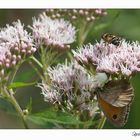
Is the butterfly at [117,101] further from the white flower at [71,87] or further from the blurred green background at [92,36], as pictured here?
the blurred green background at [92,36]

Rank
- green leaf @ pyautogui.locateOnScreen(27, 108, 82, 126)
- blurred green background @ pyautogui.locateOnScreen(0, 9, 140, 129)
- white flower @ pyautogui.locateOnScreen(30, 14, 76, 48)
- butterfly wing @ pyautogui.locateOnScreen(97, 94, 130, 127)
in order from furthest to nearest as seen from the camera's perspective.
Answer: blurred green background @ pyautogui.locateOnScreen(0, 9, 140, 129) → white flower @ pyautogui.locateOnScreen(30, 14, 76, 48) → butterfly wing @ pyautogui.locateOnScreen(97, 94, 130, 127) → green leaf @ pyautogui.locateOnScreen(27, 108, 82, 126)

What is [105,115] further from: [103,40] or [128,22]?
[128,22]

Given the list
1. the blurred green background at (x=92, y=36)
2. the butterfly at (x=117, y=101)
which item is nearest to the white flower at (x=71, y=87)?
the butterfly at (x=117, y=101)

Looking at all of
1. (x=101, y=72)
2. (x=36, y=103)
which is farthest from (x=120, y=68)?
(x=36, y=103)

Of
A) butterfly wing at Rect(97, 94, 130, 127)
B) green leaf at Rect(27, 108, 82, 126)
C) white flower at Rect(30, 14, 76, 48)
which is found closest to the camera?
green leaf at Rect(27, 108, 82, 126)

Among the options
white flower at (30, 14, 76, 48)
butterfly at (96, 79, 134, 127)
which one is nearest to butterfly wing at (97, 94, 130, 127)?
butterfly at (96, 79, 134, 127)

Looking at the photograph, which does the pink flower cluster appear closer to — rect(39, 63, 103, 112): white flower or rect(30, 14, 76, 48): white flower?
rect(30, 14, 76, 48): white flower

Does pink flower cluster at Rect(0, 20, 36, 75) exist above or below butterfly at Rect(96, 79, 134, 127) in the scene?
above
